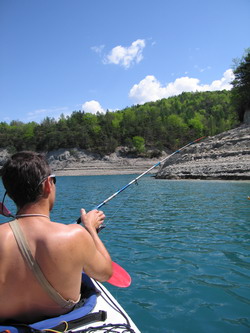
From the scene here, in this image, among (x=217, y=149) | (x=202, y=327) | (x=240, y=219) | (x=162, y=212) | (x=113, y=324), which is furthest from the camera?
(x=217, y=149)

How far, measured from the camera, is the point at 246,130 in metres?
40.1

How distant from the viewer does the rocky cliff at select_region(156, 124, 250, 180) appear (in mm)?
31453

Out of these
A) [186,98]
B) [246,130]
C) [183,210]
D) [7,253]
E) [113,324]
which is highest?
[186,98]

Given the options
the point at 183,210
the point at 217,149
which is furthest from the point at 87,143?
the point at 183,210

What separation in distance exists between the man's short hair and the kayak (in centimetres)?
101

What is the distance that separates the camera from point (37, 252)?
7.11ft

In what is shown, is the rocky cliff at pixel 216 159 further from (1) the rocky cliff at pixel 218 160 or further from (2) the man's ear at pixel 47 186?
(2) the man's ear at pixel 47 186

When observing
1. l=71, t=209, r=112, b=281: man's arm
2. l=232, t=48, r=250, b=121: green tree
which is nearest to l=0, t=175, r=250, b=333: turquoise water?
l=71, t=209, r=112, b=281: man's arm

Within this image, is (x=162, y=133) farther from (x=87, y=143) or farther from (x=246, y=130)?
(x=246, y=130)

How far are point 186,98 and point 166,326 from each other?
185 metres

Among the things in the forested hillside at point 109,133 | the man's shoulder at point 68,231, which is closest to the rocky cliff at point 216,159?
the man's shoulder at point 68,231

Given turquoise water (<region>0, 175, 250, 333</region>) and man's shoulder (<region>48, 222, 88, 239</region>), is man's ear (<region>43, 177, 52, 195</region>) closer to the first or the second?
man's shoulder (<region>48, 222, 88, 239</region>)

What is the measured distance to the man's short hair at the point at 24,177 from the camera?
236cm

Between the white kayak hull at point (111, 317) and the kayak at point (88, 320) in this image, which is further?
the white kayak hull at point (111, 317)
